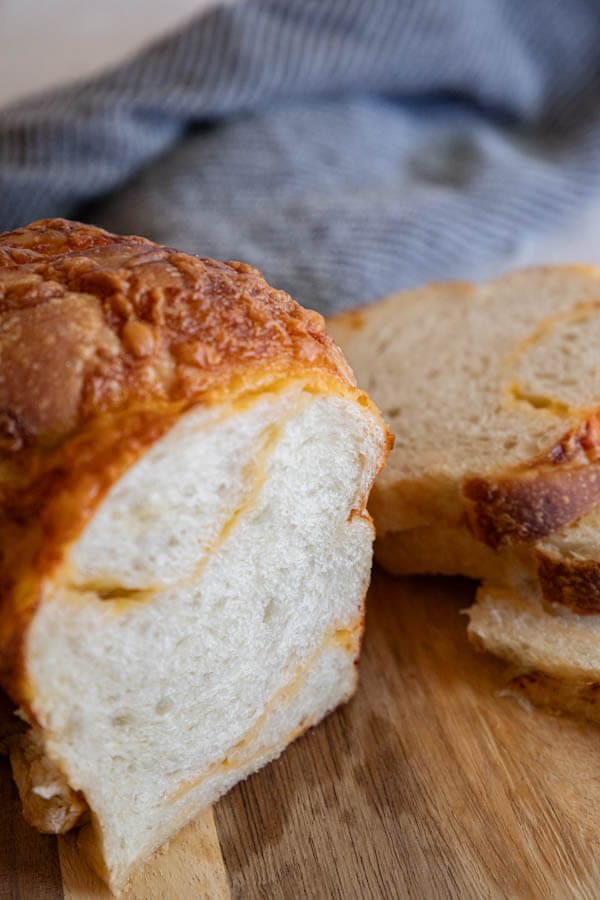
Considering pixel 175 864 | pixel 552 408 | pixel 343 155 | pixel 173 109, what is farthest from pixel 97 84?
pixel 175 864

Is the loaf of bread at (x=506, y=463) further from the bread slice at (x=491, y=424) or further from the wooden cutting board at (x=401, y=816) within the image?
the wooden cutting board at (x=401, y=816)

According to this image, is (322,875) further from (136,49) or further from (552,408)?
(136,49)

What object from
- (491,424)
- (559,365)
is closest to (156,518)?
(491,424)

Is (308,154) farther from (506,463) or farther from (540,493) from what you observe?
(540,493)

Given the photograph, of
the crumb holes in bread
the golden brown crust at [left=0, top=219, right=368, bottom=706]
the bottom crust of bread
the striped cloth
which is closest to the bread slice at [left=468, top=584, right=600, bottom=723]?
the bottom crust of bread

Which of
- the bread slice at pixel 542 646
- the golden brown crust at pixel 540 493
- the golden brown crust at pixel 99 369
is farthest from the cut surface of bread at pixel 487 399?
the golden brown crust at pixel 99 369
